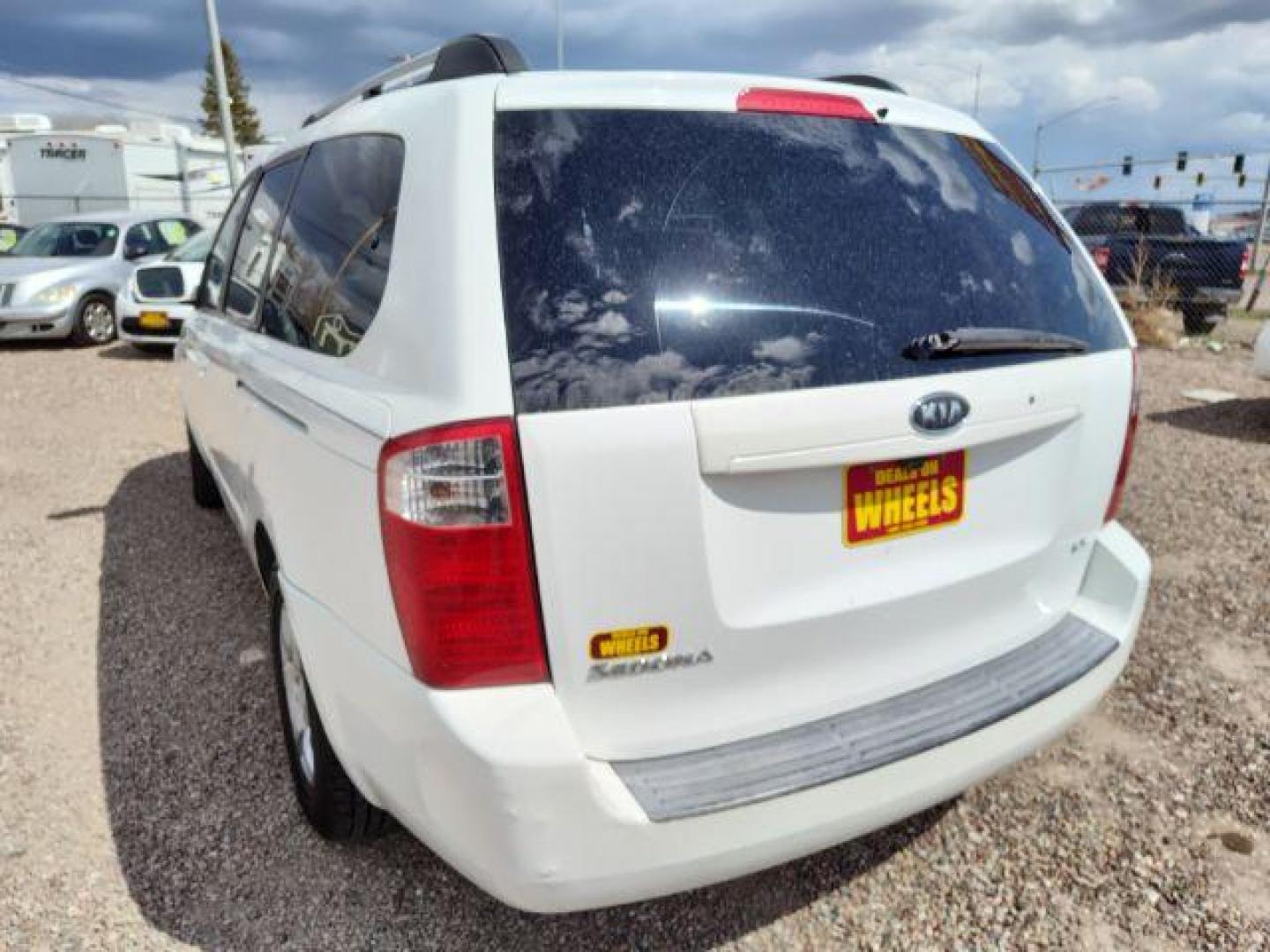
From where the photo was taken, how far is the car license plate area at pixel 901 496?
1883 millimetres

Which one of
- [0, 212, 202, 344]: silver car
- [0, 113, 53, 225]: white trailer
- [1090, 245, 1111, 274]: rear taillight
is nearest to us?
[0, 212, 202, 344]: silver car

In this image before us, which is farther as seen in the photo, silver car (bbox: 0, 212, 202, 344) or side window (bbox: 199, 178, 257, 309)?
silver car (bbox: 0, 212, 202, 344)

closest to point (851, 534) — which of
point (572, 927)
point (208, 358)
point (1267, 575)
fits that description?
point (572, 927)

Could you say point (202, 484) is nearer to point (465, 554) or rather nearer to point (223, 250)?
point (223, 250)

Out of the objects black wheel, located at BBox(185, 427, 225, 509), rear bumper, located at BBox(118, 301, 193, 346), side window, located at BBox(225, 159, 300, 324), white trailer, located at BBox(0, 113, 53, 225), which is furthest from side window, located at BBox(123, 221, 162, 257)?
white trailer, located at BBox(0, 113, 53, 225)

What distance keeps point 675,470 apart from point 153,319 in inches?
408

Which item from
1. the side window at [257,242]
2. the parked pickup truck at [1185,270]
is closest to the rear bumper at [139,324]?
the side window at [257,242]

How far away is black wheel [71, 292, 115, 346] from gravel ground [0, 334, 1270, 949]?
8670mm

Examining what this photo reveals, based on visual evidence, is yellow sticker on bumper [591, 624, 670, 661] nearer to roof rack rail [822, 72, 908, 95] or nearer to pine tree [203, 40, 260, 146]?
roof rack rail [822, 72, 908, 95]

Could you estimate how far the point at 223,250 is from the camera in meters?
3.92

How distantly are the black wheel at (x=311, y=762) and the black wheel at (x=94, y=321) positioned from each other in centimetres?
1099

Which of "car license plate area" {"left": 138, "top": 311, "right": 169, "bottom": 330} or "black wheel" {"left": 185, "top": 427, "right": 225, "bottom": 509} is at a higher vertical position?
"car license plate area" {"left": 138, "top": 311, "right": 169, "bottom": 330}

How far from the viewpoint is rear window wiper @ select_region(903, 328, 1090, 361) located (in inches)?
76.2

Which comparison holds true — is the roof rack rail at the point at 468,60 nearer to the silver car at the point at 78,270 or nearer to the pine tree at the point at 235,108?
the silver car at the point at 78,270
